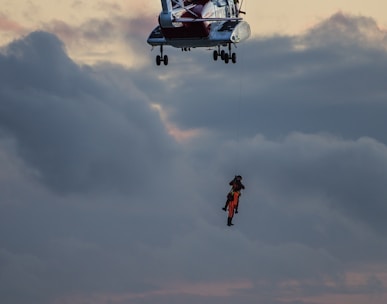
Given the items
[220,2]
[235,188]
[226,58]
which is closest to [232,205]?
[235,188]

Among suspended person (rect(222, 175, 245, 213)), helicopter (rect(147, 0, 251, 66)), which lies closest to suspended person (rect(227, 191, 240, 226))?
suspended person (rect(222, 175, 245, 213))

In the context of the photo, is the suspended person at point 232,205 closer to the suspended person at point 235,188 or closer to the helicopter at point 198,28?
the suspended person at point 235,188

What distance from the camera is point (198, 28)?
5094 inches

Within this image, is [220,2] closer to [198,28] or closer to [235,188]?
[198,28]

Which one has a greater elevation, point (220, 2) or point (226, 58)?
point (220, 2)

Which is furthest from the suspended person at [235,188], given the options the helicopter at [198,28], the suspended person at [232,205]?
the helicopter at [198,28]

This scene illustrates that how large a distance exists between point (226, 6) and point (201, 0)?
4.86 m

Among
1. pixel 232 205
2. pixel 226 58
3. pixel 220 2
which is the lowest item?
pixel 232 205

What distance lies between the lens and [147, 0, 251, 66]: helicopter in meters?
127

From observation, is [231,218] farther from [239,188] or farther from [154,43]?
[154,43]

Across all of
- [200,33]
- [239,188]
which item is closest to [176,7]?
[200,33]

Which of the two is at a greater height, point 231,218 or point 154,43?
point 154,43

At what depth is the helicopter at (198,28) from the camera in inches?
4990

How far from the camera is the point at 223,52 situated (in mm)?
131875
